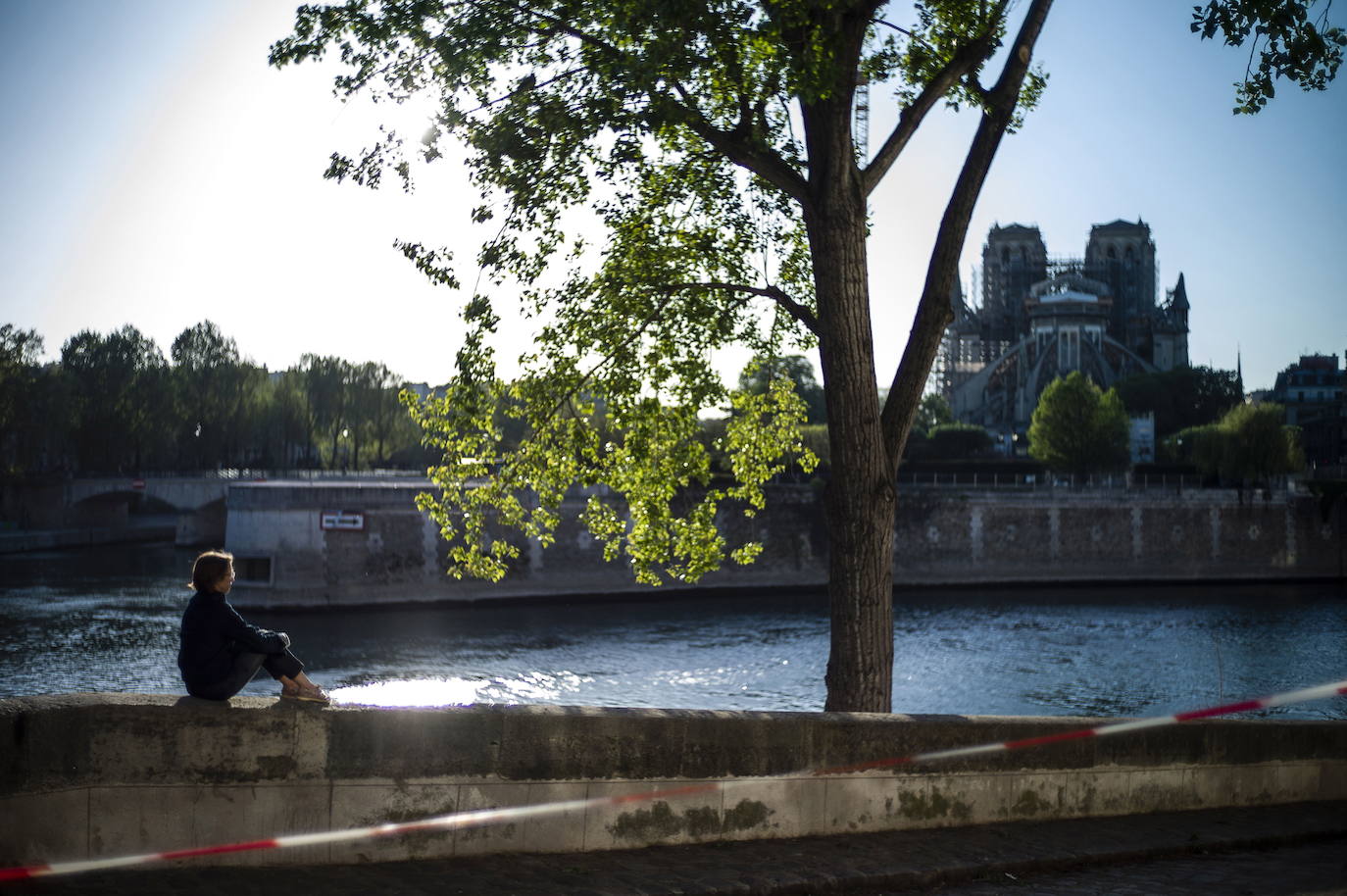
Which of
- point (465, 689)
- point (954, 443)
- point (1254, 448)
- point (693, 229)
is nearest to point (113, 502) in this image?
point (465, 689)

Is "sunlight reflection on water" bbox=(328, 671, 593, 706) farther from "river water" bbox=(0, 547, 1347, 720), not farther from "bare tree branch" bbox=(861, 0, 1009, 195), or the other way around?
"bare tree branch" bbox=(861, 0, 1009, 195)

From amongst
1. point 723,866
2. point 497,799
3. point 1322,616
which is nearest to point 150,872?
point 497,799

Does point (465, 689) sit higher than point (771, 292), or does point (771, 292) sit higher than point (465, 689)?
point (771, 292)

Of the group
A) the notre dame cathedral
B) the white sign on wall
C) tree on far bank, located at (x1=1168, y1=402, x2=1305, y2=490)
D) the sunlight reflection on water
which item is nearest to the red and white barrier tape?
the sunlight reflection on water

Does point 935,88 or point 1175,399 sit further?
point 1175,399

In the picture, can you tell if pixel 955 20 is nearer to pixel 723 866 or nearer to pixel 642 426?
pixel 642 426

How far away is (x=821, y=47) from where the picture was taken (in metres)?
7.72

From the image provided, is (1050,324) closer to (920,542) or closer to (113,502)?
(920,542)

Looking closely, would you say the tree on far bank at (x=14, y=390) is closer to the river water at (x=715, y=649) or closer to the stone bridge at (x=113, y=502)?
the stone bridge at (x=113, y=502)

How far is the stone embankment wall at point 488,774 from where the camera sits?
5.12 m

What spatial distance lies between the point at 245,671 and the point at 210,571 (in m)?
0.60

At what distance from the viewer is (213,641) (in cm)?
555

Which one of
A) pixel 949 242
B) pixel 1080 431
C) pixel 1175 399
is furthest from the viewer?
pixel 1175 399

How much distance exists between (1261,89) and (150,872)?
8.16 meters
